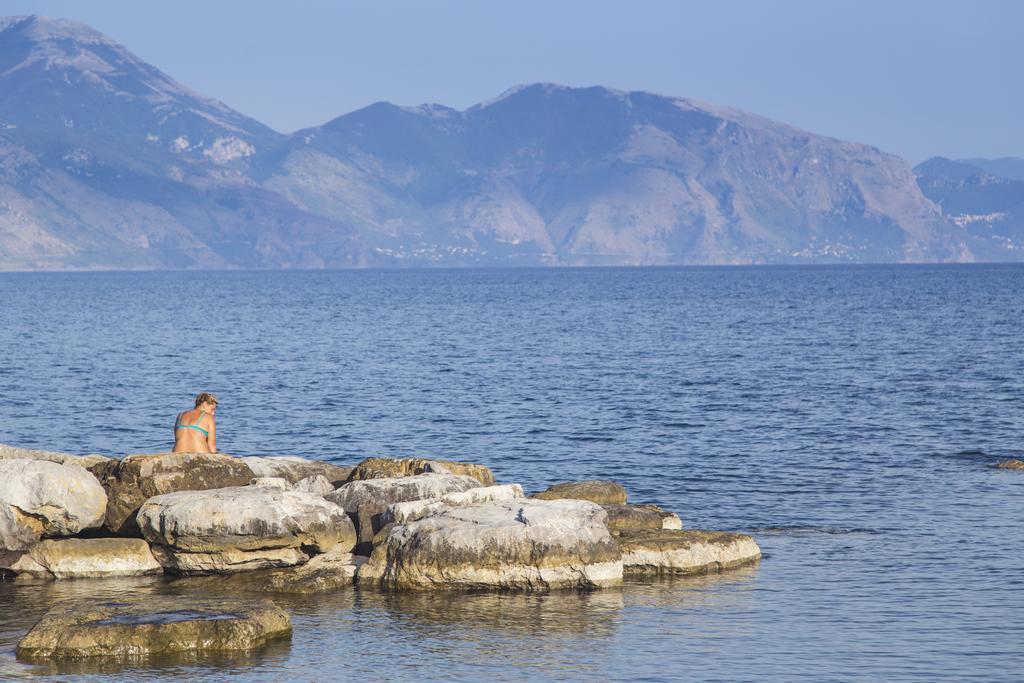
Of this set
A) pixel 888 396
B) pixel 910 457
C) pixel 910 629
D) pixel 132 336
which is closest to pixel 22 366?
pixel 132 336

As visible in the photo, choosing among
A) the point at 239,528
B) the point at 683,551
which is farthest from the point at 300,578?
the point at 683,551

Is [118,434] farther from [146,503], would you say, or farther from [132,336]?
[132,336]

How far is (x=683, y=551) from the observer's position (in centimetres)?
2212

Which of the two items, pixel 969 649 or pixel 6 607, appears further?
pixel 6 607

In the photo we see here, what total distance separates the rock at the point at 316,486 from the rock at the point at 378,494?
369mm

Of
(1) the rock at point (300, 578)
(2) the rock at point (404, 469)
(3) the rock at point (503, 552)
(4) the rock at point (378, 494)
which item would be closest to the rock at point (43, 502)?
(1) the rock at point (300, 578)

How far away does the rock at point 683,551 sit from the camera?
71.9 ft

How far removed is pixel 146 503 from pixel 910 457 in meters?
21.0

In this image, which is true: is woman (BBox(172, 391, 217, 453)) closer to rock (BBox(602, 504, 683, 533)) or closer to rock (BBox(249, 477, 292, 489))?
rock (BBox(249, 477, 292, 489))

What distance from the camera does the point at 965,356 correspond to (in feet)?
224

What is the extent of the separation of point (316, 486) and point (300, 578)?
9.02 feet

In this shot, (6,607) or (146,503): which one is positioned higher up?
(146,503)

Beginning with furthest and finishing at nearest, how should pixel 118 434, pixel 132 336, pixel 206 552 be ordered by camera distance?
pixel 132 336 → pixel 118 434 → pixel 206 552

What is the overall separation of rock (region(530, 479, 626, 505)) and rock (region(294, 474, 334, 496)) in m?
3.80
